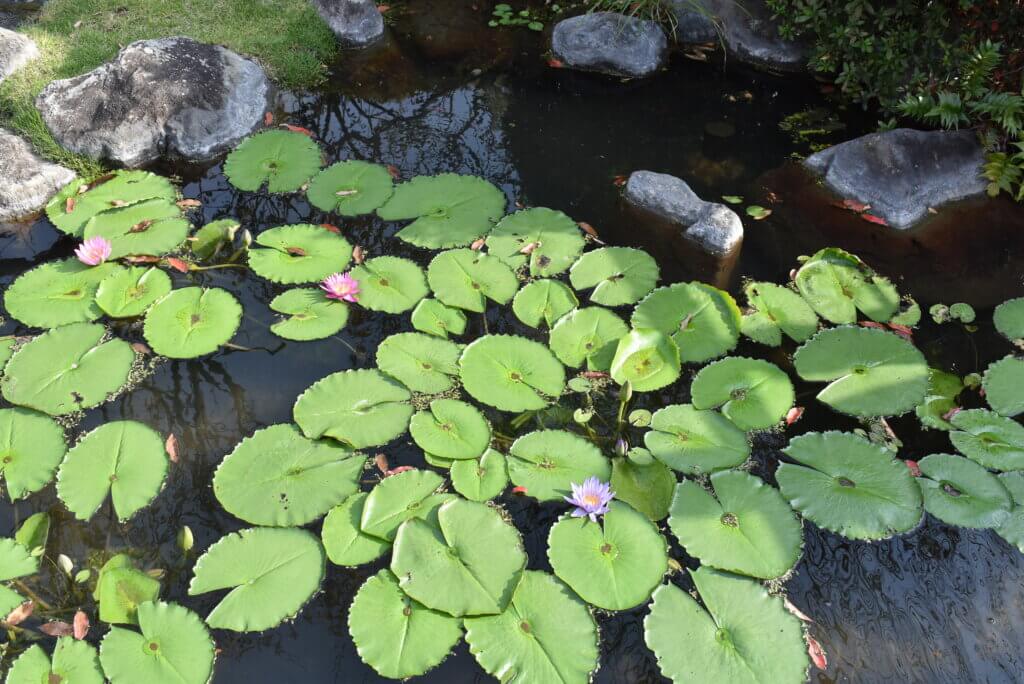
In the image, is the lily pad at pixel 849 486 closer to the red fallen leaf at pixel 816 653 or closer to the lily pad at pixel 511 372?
the red fallen leaf at pixel 816 653

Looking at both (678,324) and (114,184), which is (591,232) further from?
(114,184)

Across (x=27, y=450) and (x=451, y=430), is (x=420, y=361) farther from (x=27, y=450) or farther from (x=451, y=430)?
(x=27, y=450)

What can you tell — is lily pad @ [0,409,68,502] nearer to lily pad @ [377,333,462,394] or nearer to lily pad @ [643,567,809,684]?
lily pad @ [377,333,462,394]

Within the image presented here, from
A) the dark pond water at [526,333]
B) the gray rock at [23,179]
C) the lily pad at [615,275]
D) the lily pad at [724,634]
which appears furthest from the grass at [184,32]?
the lily pad at [724,634]

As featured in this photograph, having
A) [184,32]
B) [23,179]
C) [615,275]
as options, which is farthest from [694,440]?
[184,32]

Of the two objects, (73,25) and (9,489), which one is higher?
(73,25)

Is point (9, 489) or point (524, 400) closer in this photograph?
point (9, 489)

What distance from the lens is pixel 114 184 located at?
405 centimetres

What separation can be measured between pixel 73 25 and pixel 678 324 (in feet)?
15.2

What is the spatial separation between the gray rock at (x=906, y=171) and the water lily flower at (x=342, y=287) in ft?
9.06

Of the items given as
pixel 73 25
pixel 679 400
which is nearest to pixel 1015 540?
pixel 679 400

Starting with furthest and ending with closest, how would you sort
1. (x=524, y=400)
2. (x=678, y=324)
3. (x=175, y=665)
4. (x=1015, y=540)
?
(x=678, y=324), (x=524, y=400), (x=1015, y=540), (x=175, y=665)

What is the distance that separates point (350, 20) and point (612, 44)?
1.90 m

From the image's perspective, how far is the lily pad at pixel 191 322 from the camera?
3203 mm
